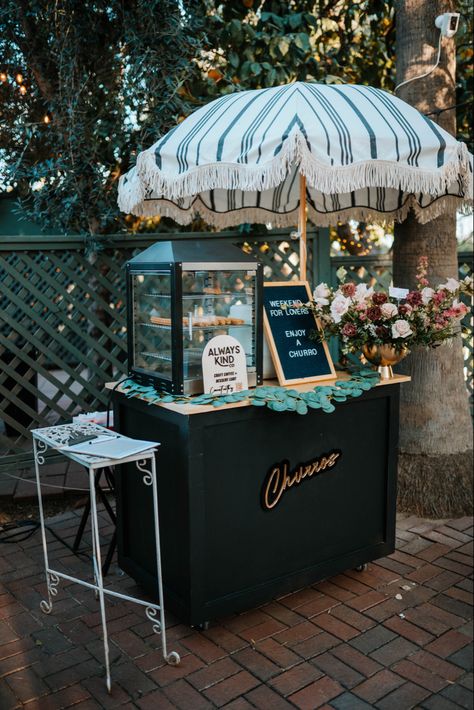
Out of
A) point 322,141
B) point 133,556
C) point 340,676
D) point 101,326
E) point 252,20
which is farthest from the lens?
point 252,20

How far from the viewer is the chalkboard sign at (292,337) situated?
307 centimetres

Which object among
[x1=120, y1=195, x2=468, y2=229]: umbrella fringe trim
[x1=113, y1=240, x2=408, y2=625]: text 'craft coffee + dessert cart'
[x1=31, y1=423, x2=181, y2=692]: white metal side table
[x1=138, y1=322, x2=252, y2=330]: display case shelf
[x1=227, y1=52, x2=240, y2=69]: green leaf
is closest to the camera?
[x1=31, y1=423, x2=181, y2=692]: white metal side table

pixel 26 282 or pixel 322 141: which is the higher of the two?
pixel 322 141

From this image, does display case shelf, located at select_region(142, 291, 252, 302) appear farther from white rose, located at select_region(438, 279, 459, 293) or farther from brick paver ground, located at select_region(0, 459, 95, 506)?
brick paver ground, located at select_region(0, 459, 95, 506)

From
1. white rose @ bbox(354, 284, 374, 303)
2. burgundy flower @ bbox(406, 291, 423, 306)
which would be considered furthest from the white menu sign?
burgundy flower @ bbox(406, 291, 423, 306)

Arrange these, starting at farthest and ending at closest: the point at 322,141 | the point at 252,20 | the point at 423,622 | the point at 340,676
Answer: the point at 252,20 < the point at 423,622 < the point at 322,141 < the point at 340,676

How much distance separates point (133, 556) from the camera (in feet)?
10.1

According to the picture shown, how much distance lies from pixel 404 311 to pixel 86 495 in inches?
101

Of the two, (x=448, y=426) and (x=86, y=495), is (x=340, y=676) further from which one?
(x=86, y=495)

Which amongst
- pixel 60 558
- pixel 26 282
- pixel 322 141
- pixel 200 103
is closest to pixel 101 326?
pixel 26 282

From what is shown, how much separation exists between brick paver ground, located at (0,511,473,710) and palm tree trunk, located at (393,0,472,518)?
73 cm

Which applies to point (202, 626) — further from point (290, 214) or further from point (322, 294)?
point (290, 214)

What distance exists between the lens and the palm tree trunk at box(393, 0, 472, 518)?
404cm

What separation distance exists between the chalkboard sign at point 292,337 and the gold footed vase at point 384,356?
0.69ft
